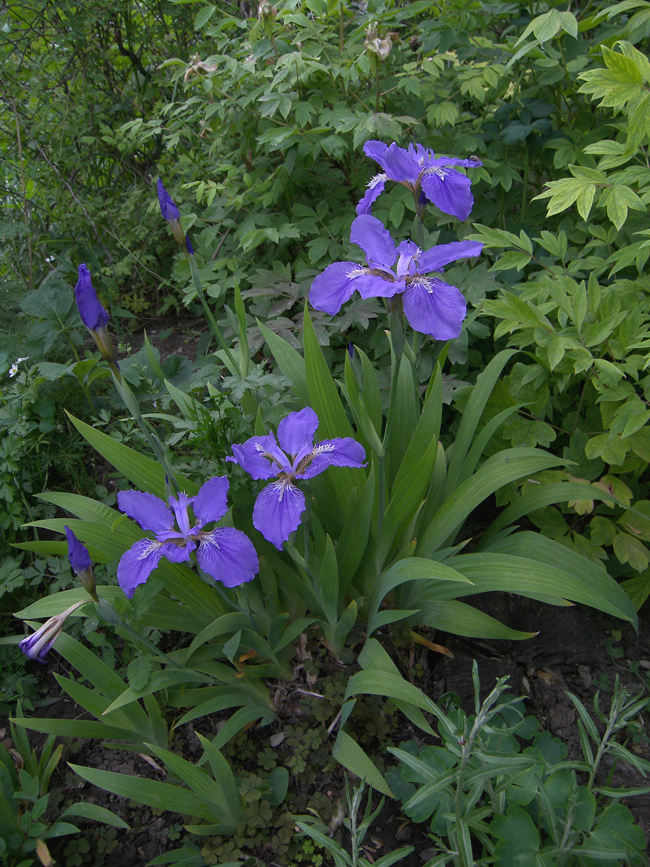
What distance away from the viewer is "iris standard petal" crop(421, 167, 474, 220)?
1.31m

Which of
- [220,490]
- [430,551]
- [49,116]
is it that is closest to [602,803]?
[430,551]

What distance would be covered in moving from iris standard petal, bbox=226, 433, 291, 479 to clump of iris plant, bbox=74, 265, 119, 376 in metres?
0.32

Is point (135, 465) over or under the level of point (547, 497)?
over

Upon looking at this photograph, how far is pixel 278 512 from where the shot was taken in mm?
1159

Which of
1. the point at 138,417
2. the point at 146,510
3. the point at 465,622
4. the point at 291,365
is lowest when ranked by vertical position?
the point at 465,622

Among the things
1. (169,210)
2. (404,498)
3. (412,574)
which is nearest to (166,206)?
(169,210)

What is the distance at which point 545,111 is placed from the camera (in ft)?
6.96

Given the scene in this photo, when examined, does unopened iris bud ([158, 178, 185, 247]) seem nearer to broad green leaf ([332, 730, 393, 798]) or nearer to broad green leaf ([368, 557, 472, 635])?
broad green leaf ([368, 557, 472, 635])

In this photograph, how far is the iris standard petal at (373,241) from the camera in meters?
1.24

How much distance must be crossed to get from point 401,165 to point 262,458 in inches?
27.4

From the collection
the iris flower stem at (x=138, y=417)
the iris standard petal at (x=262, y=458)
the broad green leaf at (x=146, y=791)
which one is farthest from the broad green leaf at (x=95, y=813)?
the iris standard petal at (x=262, y=458)

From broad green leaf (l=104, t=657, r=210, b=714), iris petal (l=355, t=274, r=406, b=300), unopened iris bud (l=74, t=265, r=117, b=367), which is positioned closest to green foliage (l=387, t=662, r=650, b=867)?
broad green leaf (l=104, t=657, r=210, b=714)

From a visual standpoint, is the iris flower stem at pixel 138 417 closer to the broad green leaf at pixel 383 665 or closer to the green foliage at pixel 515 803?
the broad green leaf at pixel 383 665

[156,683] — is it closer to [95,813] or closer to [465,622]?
[95,813]
